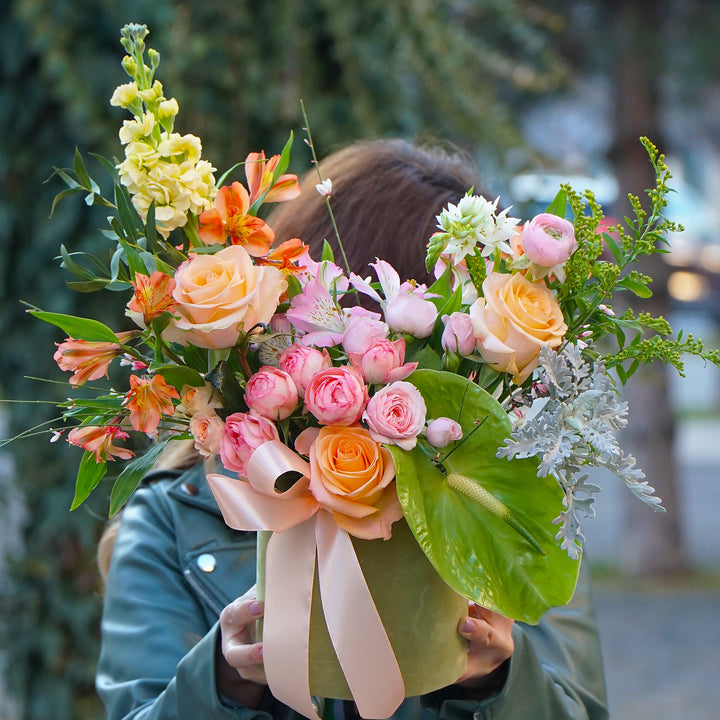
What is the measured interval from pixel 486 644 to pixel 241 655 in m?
0.29

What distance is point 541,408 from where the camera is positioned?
1017 millimetres

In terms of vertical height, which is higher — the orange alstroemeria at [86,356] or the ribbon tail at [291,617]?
the orange alstroemeria at [86,356]

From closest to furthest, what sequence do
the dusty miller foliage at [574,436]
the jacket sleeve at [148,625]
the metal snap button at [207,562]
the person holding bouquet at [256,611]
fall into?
the dusty miller foliage at [574,436], the person holding bouquet at [256,611], the jacket sleeve at [148,625], the metal snap button at [207,562]

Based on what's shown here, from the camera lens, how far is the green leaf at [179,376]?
101 cm

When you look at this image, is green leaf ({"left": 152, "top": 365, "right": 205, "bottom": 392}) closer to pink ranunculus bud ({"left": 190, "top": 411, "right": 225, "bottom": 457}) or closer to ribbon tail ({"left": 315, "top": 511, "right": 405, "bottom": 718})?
pink ranunculus bud ({"left": 190, "top": 411, "right": 225, "bottom": 457})

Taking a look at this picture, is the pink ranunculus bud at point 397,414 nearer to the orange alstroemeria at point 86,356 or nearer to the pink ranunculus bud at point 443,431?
the pink ranunculus bud at point 443,431

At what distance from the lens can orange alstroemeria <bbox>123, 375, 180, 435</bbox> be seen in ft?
3.21

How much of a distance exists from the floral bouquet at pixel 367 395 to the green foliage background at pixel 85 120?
1718 mm

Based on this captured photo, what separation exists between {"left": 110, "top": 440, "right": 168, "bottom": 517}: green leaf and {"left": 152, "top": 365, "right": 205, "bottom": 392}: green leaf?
0.23 feet

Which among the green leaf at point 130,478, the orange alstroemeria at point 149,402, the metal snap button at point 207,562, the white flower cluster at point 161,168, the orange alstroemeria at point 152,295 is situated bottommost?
the metal snap button at point 207,562

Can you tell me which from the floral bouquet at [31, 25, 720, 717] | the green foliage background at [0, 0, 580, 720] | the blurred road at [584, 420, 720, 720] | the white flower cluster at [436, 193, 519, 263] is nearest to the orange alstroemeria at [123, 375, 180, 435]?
the floral bouquet at [31, 25, 720, 717]

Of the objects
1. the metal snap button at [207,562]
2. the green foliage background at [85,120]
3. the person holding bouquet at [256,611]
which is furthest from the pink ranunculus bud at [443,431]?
the green foliage background at [85,120]

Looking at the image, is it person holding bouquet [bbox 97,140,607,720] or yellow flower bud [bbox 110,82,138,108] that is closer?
yellow flower bud [bbox 110,82,138,108]

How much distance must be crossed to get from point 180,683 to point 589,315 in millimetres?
679
